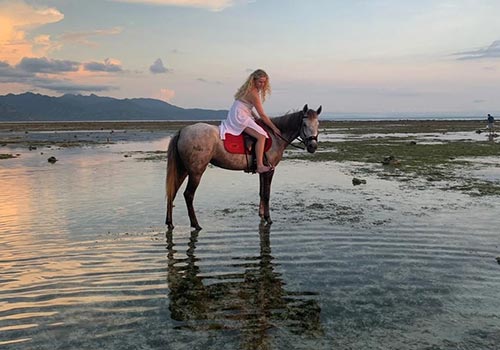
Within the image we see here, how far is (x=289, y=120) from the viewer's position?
Result: 12.3 m

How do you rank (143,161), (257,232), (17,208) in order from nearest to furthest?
(257,232), (17,208), (143,161)

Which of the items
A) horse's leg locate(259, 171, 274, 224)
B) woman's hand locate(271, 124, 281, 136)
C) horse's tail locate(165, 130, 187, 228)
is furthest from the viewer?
woman's hand locate(271, 124, 281, 136)

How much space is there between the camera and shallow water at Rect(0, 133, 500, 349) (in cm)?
556

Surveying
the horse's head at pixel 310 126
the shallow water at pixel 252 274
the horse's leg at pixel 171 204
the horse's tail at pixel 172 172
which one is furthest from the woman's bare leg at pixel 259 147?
the horse's leg at pixel 171 204

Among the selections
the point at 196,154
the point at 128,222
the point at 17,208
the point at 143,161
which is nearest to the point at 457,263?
the point at 196,154

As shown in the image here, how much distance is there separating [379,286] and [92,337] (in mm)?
4619

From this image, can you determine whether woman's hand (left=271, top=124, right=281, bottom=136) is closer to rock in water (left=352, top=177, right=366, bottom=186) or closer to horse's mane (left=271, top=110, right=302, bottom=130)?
horse's mane (left=271, top=110, right=302, bottom=130)

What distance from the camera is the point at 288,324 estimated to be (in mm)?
5801

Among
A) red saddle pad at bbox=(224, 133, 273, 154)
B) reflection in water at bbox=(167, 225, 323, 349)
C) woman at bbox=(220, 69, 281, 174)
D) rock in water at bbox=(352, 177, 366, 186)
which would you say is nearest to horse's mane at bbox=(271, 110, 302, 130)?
woman at bbox=(220, 69, 281, 174)

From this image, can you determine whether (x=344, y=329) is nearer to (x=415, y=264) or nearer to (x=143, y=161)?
(x=415, y=264)

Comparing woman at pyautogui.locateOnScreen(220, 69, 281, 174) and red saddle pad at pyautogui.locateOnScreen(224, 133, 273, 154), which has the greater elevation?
woman at pyautogui.locateOnScreen(220, 69, 281, 174)

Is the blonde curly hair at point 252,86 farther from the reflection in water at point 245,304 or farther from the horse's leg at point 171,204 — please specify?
the reflection in water at point 245,304

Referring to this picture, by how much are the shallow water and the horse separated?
88 centimetres

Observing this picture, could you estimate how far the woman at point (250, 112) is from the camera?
11562 mm
